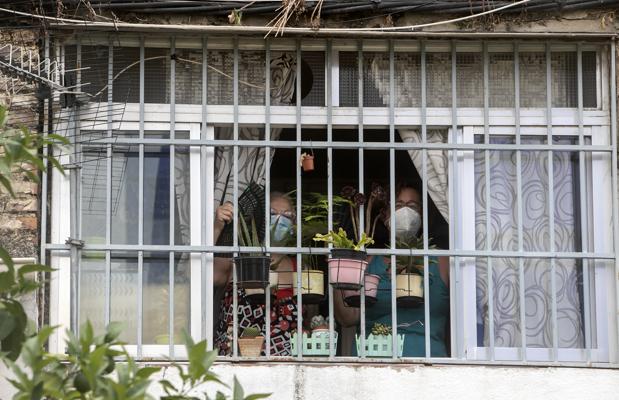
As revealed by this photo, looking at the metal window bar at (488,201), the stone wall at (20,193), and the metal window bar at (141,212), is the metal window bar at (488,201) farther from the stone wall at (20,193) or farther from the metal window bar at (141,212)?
the stone wall at (20,193)

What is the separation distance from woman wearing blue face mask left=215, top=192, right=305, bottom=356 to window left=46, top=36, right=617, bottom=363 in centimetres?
1

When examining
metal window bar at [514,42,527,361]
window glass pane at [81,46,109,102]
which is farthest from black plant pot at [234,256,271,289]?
metal window bar at [514,42,527,361]

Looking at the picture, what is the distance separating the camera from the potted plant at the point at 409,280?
8008mm

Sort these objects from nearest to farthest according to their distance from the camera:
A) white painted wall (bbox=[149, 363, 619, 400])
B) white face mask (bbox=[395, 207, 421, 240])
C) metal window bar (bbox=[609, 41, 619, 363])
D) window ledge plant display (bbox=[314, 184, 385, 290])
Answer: white painted wall (bbox=[149, 363, 619, 400]) < window ledge plant display (bbox=[314, 184, 385, 290]) < metal window bar (bbox=[609, 41, 619, 363]) < white face mask (bbox=[395, 207, 421, 240])

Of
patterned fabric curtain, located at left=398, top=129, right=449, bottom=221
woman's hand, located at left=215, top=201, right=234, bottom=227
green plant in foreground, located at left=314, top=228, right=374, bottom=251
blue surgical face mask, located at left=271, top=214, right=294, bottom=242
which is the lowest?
green plant in foreground, located at left=314, top=228, right=374, bottom=251

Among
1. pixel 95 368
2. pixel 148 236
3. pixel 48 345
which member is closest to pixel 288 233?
pixel 148 236

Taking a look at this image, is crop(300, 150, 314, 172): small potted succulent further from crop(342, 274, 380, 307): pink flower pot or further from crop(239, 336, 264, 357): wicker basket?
crop(239, 336, 264, 357): wicker basket

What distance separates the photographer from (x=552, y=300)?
8.05m

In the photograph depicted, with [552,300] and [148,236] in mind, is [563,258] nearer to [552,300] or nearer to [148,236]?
[552,300]

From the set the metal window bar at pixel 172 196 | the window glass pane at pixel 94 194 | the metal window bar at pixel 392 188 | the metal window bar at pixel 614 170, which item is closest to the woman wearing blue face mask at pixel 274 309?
the metal window bar at pixel 172 196

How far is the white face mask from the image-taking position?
26.6ft

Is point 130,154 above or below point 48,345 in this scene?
above

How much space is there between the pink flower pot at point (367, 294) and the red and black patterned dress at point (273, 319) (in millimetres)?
281

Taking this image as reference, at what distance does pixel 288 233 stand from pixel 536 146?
1403 mm
